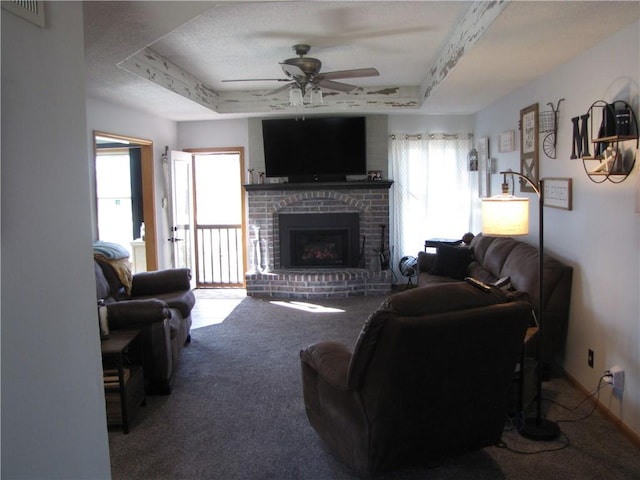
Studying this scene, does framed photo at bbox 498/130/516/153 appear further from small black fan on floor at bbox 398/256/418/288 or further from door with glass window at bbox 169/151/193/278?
door with glass window at bbox 169/151/193/278

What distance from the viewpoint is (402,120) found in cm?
678

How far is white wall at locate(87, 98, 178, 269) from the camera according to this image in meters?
4.93

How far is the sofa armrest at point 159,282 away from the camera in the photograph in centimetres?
462

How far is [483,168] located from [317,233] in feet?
7.55

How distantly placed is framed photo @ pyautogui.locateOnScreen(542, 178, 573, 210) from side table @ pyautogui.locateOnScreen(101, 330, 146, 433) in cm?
291

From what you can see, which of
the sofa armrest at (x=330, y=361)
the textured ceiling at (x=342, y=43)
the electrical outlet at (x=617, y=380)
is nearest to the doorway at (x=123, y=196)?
the textured ceiling at (x=342, y=43)

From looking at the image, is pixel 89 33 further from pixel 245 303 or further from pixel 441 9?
pixel 245 303

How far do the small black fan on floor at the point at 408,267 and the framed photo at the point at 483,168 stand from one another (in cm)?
121

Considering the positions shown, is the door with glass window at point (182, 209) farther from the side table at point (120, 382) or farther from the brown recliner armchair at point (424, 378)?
the brown recliner armchair at point (424, 378)

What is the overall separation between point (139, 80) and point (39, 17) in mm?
3026

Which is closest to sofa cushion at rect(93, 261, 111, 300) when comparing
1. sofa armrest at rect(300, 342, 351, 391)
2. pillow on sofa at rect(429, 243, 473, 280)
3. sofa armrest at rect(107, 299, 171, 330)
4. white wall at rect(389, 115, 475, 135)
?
sofa armrest at rect(107, 299, 171, 330)

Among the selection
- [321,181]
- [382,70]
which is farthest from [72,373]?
[321,181]

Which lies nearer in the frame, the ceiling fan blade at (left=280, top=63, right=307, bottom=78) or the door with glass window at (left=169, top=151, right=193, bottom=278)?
the ceiling fan blade at (left=280, top=63, right=307, bottom=78)

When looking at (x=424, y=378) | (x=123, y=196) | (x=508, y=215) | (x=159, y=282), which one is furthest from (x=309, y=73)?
(x=123, y=196)
